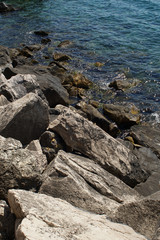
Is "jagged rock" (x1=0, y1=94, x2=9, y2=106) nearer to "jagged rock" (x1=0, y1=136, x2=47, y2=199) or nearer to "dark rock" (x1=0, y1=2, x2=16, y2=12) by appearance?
"jagged rock" (x1=0, y1=136, x2=47, y2=199)

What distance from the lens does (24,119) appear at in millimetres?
8328

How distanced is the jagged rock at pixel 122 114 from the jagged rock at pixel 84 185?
626cm

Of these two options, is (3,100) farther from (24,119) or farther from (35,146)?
(35,146)

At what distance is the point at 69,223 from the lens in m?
4.94

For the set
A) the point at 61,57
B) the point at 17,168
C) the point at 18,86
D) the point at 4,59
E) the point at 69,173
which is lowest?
the point at 61,57

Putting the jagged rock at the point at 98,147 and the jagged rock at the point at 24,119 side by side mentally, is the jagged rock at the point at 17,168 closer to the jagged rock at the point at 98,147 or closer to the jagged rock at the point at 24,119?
the jagged rock at the point at 24,119

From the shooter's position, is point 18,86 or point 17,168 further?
point 18,86

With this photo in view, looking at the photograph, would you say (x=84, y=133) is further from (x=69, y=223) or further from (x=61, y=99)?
(x=61, y=99)

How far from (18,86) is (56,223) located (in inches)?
272

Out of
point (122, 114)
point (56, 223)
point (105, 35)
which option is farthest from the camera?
point (105, 35)

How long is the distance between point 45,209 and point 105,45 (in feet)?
59.8

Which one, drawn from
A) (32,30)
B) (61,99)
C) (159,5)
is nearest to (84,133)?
(61,99)

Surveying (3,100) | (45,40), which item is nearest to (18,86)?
(3,100)

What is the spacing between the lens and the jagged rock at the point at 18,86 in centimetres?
1041
